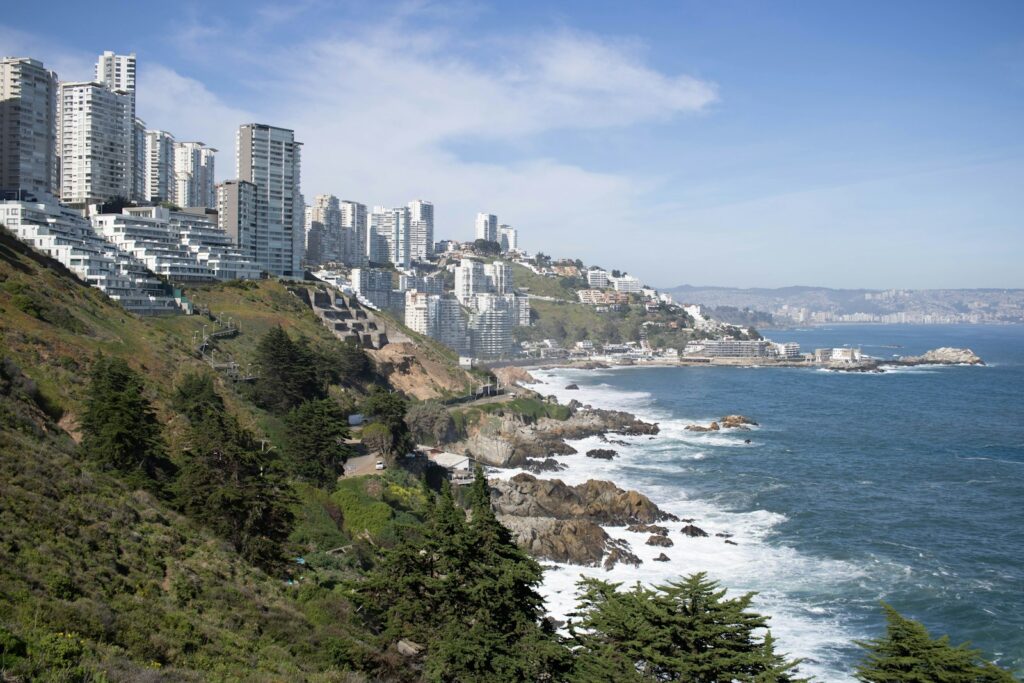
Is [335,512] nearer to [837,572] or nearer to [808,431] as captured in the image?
[837,572]

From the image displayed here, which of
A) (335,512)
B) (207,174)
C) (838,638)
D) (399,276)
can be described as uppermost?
(207,174)

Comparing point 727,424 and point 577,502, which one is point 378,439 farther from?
point 727,424

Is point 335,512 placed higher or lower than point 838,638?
higher

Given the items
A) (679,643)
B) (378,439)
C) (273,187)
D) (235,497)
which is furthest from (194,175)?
(679,643)

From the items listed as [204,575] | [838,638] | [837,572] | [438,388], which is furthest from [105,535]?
[438,388]

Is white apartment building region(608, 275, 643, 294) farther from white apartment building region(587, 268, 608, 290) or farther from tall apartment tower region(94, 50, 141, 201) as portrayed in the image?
tall apartment tower region(94, 50, 141, 201)
